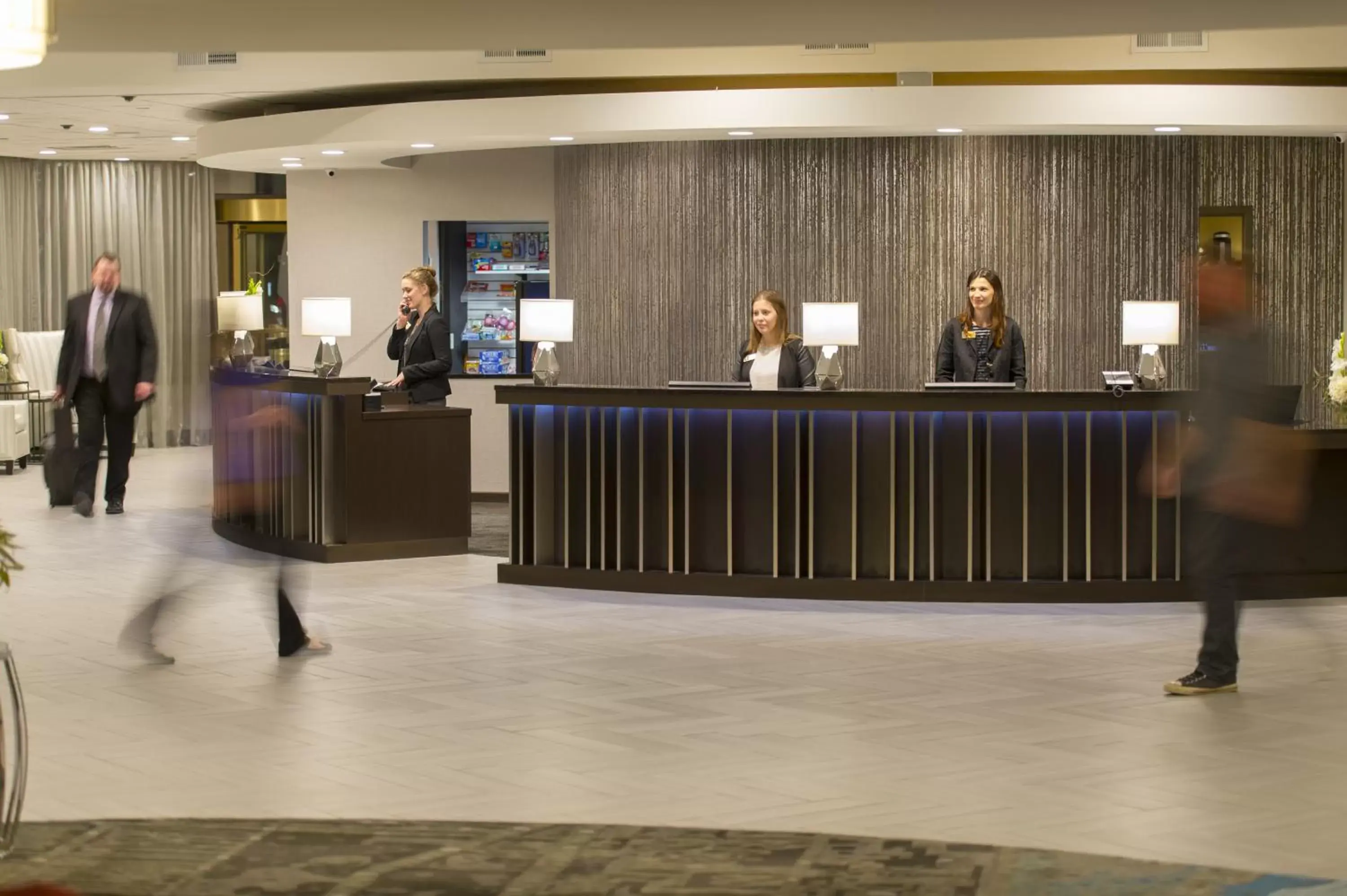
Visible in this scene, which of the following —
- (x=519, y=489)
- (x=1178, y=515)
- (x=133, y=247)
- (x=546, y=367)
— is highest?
(x=133, y=247)

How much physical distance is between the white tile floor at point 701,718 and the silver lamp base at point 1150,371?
1.57 meters

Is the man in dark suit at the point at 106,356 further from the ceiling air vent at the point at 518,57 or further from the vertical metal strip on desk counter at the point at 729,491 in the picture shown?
the vertical metal strip on desk counter at the point at 729,491

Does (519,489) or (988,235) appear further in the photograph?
(988,235)

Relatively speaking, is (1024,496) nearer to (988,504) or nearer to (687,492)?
(988,504)

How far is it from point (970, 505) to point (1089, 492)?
59 cm

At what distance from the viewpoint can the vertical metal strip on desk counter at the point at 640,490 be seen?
937cm

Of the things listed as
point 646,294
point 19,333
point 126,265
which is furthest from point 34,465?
point 646,294

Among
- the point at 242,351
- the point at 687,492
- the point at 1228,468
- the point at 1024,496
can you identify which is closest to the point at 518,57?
the point at 242,351

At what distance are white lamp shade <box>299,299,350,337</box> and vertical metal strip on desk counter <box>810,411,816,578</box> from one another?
180 inches

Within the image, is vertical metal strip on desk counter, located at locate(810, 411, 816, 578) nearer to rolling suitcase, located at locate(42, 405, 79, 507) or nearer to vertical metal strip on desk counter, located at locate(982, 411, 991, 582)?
vertical metal strip on desk counter, located at locate(982, 411, 991, 582)

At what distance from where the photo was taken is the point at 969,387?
352 inches

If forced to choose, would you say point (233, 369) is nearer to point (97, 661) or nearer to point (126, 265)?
point (97, 661)

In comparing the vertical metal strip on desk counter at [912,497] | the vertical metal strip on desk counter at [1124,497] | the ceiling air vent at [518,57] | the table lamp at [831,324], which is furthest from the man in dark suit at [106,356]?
the vertical metal strip on desk counter at [1124,497]

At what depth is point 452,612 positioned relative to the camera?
880 centimetres
